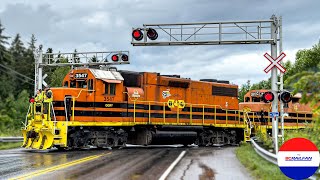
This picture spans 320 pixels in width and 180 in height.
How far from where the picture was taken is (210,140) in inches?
1100

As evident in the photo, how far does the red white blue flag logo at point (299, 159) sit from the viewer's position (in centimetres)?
635

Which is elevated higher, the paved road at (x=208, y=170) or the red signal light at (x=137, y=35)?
the red signal light at (x=137, y=35)

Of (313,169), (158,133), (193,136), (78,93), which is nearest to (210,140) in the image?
(193,136)

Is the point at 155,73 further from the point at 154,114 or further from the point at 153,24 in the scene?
the point at 153,24

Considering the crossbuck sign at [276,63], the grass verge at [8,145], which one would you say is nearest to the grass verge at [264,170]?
the crossbuck sign at [276,63]

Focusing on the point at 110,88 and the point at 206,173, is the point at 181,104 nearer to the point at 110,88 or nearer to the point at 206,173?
the point at 110,88

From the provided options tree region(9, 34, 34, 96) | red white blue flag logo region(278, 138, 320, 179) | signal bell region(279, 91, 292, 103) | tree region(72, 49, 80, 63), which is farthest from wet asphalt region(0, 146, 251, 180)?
tree region(9, 34, 34, 96)

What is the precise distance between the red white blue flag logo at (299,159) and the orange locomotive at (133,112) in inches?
617

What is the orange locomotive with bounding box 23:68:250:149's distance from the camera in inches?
840

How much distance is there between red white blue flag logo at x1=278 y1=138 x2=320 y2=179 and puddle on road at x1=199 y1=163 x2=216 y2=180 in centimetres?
581

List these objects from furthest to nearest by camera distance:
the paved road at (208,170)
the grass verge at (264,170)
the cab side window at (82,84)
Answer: the cab side window at (82,84), the paved road at (208,170), the grass verge at (264,170)

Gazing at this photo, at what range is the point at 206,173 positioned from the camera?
13.2 m

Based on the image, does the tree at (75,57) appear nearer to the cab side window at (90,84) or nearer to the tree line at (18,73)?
the cab side window at (90,84)

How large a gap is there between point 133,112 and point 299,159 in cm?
1765
